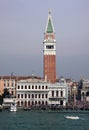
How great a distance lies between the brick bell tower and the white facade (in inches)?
63.6

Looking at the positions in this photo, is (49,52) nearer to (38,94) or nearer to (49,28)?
(49,28)

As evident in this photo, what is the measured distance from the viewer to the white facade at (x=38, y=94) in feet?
256

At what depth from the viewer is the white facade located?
78062 millimetres

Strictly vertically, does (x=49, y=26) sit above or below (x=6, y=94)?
above

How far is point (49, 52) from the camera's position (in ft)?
266

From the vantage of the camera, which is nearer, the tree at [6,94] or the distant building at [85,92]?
the tree at [6,94]

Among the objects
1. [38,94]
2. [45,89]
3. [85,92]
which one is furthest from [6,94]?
[85,92]

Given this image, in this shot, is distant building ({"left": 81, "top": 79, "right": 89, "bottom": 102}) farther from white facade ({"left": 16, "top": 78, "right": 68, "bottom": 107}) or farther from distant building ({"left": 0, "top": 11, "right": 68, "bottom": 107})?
white facade ({"left": 16, "top": 78, "right": 68, "bottom": 107})

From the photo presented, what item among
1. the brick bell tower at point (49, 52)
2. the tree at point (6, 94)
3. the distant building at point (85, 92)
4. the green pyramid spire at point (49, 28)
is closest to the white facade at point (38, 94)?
the tree at point (6, 94)

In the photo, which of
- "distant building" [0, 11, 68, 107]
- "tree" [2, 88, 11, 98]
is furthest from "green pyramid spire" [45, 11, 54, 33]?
"tree" [2, 88, 11, 98]

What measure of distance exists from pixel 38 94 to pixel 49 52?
552cm

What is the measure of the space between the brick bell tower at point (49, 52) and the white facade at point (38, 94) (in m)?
1.62

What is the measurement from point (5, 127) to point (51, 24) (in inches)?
1658

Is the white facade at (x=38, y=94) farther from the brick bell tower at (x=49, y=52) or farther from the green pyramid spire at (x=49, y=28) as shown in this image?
the green pyramid spire at (x=49, y=28)
